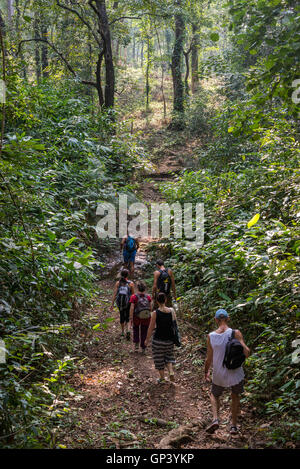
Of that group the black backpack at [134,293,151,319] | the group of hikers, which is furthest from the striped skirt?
the black backpack at [134,293,151,319]

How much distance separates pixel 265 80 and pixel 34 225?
470 cm

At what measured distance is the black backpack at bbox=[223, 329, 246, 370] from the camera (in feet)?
15.4

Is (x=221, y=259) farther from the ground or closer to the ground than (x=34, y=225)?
closer to the ground

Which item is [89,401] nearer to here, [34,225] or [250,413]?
[250,413]

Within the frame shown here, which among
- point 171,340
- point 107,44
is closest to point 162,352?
point 171,340

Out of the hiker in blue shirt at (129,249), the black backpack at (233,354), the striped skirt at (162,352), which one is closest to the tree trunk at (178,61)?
the hiker in blue shirt at (129,249)

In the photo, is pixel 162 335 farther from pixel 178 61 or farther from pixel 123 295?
pixel 178 61

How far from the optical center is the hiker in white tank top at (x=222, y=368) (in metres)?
4.82

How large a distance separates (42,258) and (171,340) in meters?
2.46

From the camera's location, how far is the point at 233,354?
15.4ft

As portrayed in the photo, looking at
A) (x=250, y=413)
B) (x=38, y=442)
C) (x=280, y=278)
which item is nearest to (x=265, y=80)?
(x=280, y=278)

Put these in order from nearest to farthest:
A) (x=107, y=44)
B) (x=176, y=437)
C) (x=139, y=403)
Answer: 1. (x=176, y=437)
2. (x=139, y=403)
3. (x=107, y=44)

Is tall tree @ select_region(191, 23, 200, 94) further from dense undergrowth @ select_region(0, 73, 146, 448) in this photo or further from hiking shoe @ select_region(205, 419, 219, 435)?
hiking shoe @ select_region(205, 419, 219, 435)

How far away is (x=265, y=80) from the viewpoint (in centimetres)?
465
